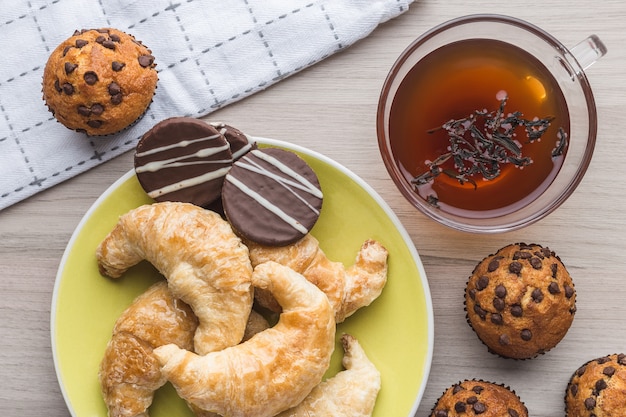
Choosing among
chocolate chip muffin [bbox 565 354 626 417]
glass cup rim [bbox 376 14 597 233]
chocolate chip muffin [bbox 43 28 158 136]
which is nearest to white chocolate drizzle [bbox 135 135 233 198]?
chocolate chip muffin [bbox 43 28 158 136]

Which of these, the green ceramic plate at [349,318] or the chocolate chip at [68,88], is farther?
the green ceramic plate at [349,318]

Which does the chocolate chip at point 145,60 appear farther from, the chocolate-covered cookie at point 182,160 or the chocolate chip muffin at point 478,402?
the chocolate chip muffin at point 478,402

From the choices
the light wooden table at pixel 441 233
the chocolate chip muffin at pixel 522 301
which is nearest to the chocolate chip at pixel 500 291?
the chocolate chip muffin at pixel 522 301

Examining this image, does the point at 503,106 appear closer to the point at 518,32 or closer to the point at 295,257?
the point at 518,32

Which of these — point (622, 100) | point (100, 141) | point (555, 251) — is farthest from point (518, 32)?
point (100, 141)

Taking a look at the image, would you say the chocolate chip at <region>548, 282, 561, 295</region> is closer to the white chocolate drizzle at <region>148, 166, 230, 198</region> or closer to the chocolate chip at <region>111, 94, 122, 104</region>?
the white chocolate drizzle at <region>148, 166, 230, 198</region>

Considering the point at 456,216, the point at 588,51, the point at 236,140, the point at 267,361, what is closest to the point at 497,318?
the point at 456,216
